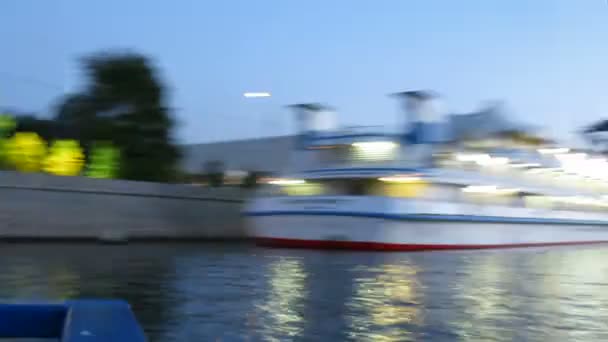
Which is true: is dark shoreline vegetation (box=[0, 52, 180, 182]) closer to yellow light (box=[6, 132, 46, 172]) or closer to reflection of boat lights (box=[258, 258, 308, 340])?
yellow light (box=[6, 132, 46, 172])

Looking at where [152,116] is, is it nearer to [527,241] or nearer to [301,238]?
[301,238]

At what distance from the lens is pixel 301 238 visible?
27.8 meters

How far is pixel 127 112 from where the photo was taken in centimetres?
3706

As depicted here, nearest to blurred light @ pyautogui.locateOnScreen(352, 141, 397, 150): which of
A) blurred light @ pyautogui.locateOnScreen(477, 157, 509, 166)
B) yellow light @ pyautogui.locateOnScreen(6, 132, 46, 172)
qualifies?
blurred light @ pyautogui.locateOnScreen(477, 157, 509, 166)

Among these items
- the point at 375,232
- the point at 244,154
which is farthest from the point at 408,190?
the point at 244,154

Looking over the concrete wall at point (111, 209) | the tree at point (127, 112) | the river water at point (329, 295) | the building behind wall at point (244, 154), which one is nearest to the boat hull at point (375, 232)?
the concrete wall at point (111, 209)

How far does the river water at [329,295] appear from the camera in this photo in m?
8.67

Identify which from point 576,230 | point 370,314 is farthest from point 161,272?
point 576,230

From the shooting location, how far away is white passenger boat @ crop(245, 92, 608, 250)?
2702 centimetres

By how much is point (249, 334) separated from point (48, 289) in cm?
447

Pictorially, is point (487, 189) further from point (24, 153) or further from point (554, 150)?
point (24, 153)

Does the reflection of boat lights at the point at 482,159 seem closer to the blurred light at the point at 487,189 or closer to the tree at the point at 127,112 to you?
the blurred light at the point at 487,189

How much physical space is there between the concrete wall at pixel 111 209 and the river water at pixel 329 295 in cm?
786

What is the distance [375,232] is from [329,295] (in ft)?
48.3
